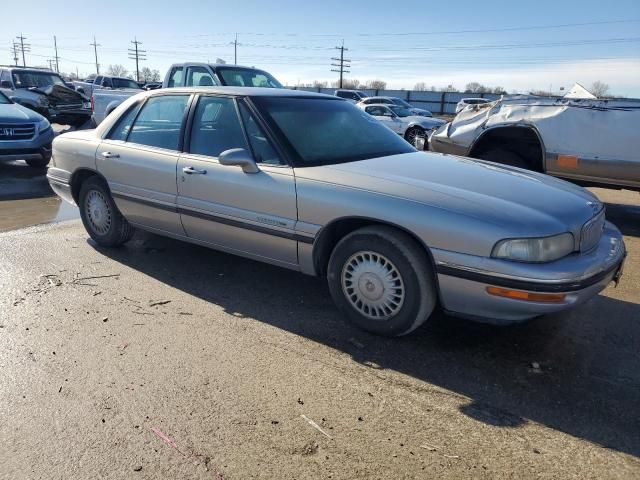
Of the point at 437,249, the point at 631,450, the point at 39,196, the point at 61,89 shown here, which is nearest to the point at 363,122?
the point at 437,249

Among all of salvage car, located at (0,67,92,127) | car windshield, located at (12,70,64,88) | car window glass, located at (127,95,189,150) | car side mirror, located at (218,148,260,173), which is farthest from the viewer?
car windshield, located at (12,70,64,88)

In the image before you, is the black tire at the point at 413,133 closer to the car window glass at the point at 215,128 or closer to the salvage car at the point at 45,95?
the salvage car at the point at 45,95

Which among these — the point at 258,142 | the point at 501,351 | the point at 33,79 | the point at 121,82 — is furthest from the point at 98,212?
the point at 121,82

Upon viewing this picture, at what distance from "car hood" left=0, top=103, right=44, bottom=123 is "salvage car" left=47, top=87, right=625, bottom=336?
5.30m

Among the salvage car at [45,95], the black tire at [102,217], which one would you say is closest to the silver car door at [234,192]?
the black tire at [102,217]

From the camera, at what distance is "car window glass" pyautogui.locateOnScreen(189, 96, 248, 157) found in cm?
415

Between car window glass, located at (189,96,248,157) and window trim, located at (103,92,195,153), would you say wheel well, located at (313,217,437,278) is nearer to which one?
car window glass, located at (189,96,248,157)

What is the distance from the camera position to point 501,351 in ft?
11.1

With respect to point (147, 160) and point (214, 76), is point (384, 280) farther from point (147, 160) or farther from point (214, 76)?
point (214, 76)

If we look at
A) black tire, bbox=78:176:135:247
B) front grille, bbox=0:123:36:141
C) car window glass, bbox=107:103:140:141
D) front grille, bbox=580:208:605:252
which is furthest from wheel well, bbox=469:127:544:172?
front grille, bbox=0:123:36:141

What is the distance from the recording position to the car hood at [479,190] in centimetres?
306

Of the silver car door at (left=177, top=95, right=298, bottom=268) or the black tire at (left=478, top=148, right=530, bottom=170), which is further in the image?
the black tire at (left=478, top=148, right=530, bottom=170)

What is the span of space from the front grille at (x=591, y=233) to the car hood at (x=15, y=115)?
9.38 metres

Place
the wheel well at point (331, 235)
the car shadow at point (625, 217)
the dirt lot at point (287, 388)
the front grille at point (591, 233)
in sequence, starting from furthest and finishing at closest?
the car shadow at point (625, 217)
the wheel well at point (331, 235)
the front grille at point (591, 233)
the dirt lot at point (287, 388)
